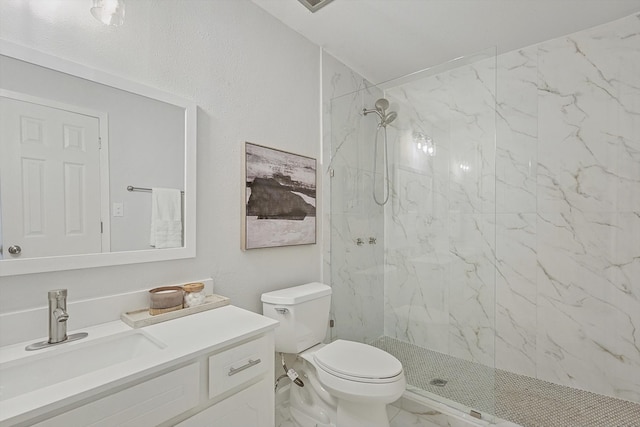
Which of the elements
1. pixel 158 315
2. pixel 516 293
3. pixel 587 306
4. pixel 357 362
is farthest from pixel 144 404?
pixel 587 306

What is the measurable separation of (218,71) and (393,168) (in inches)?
51.8

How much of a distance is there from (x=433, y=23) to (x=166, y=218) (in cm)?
201

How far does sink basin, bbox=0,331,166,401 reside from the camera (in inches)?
37.7

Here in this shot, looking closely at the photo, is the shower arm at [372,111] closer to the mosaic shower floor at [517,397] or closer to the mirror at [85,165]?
the mirror at [85,165]

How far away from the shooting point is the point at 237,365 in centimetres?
116

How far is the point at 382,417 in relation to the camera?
158 cm

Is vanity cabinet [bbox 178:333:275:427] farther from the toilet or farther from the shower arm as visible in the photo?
the shower arm

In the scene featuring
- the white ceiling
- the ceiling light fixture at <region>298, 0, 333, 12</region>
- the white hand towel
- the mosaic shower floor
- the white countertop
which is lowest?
the mosaic shower floor

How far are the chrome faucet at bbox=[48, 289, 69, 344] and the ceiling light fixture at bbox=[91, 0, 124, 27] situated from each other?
1.04 m

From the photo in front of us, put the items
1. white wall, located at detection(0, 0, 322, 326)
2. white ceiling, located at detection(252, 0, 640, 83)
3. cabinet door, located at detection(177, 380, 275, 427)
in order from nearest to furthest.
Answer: cabinet door, located at detection(177, 380, 275, 427), white wall, located at detection(0, 0, 322, 326), white ceiling, located at detection(252, 0, 640, 83)

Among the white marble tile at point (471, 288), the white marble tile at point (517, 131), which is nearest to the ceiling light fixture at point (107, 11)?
the white marble tile at point (471, 288)

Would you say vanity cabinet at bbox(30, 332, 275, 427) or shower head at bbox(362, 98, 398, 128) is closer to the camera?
vanity cabinet at bbox(30, 332, 275, 427)

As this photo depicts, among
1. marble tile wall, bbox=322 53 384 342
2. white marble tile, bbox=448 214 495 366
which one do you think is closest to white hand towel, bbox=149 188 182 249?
marble tile wall, bbox=322 53 384 342

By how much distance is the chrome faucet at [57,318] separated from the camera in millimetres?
1071
